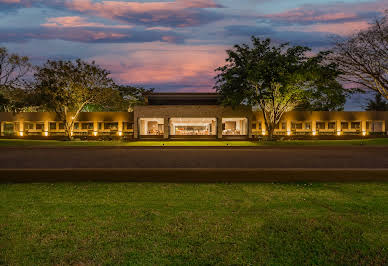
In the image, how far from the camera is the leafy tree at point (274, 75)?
23719 mm

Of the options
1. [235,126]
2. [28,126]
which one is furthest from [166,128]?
[28,126]

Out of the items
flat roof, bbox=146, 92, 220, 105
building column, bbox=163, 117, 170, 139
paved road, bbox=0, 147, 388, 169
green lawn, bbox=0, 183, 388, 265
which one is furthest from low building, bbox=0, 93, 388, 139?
green lawn, bbox=0, 183, 388, 265

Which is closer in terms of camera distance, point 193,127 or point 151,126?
point 193,127

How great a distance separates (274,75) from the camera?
24.3 m

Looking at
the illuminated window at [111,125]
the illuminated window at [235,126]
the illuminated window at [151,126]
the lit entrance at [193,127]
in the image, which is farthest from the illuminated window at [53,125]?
the illuminated window at [235,126]

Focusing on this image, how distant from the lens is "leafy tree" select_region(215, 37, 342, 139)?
2372cm

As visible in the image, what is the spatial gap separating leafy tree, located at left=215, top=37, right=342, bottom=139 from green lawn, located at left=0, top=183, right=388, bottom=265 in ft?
60.9

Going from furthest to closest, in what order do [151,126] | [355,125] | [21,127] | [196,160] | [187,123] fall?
1. [151,126]
2. [187,123]
3. [355,125]
4. [21,127]
5. [196,160]

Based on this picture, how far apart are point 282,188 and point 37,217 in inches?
200

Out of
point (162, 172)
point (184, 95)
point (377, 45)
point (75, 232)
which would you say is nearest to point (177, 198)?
point (162, 172)

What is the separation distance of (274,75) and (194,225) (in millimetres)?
22098

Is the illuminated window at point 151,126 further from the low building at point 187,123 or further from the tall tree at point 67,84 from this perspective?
the tall tree at point 67,84

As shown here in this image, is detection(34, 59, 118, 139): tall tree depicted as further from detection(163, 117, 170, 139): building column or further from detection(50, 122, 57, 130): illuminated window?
detection(50, 122, 57, 130): illuminated window

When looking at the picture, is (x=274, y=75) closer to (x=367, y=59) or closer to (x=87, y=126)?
(x=367, y=59)
